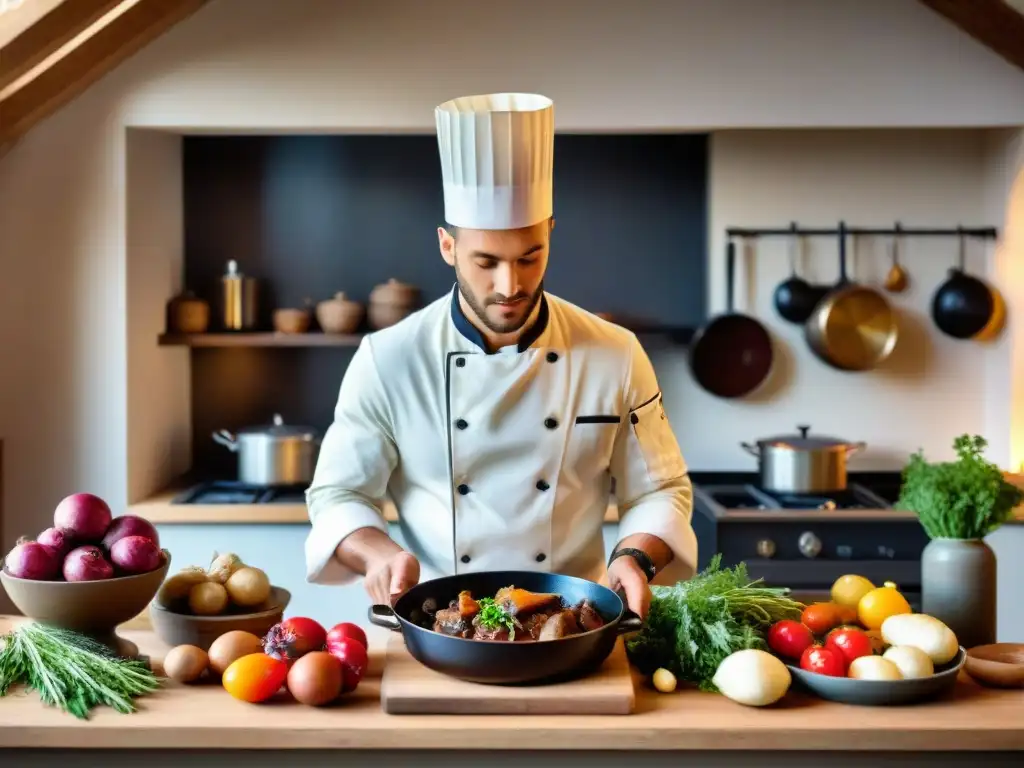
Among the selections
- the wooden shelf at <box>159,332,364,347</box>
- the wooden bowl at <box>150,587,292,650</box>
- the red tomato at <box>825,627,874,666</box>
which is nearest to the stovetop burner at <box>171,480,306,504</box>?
the wooden shelf at <box>159,332,364,347</box>

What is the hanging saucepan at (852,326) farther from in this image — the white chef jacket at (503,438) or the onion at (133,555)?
the onion at (133,555)

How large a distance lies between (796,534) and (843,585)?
1500 millimetres

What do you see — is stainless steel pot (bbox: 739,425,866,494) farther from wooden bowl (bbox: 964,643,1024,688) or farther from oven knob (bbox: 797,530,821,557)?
wooden bowl (bbox: 964,643,1024,688)

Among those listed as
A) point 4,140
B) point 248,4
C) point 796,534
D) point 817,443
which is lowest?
point 796,534

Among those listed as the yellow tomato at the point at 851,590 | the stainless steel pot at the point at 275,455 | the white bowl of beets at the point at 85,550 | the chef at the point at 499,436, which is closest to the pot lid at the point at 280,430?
the stainless steel pot at the point at 275,455

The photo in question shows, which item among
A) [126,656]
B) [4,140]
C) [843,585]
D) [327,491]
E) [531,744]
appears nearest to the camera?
[531,744]

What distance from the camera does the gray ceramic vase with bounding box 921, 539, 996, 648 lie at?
2.00 m

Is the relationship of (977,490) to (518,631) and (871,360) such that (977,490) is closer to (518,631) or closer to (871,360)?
(518,631)

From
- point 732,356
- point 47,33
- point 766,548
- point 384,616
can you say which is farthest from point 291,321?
point 384,616

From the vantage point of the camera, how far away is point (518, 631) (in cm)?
168

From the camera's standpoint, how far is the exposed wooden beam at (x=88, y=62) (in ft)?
10.8

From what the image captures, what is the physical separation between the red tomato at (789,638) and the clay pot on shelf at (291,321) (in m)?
2.47

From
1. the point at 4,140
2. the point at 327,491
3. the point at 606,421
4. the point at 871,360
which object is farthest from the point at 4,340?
the point at 871,360

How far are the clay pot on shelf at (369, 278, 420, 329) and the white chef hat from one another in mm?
1770
